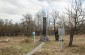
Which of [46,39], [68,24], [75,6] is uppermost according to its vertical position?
[75,6]

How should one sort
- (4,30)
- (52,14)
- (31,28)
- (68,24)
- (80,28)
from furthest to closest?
(52,14) < (31,28) < (4,30) < (68,24) < (80,28)

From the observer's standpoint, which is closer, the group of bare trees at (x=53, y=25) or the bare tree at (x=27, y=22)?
the group of bare trees at (x=53, y=25)

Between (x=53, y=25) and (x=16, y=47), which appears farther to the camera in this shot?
(x=53, y=25)

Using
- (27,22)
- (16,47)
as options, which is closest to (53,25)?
(27,22)

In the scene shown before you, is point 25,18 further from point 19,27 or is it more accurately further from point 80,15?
point 80,15

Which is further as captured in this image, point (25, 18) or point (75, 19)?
point (25, 18)

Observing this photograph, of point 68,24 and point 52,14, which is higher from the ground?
point 52,14

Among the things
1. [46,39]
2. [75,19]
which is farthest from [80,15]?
[46,39]

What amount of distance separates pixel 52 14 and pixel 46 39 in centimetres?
3668

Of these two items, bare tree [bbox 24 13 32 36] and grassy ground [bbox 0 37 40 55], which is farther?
bare tree [bbox 24 13 32 36]

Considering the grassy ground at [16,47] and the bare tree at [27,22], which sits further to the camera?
the bare tree at [27,22]

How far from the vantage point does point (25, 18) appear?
67.4 meters

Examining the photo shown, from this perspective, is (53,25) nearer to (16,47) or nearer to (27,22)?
(27,22)

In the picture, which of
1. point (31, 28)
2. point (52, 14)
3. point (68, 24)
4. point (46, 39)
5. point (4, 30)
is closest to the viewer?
point (68, 24)
